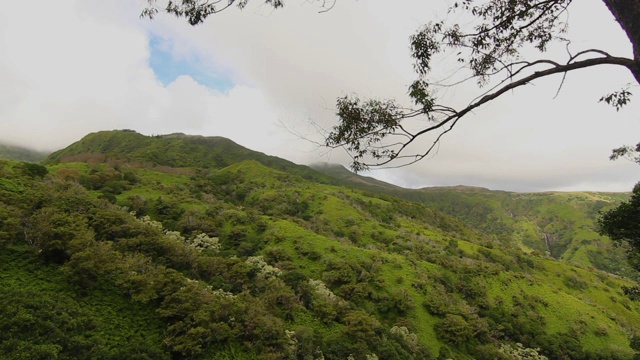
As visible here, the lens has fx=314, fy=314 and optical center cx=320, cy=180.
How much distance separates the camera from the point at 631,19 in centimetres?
466

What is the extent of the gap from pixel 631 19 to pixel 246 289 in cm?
2142

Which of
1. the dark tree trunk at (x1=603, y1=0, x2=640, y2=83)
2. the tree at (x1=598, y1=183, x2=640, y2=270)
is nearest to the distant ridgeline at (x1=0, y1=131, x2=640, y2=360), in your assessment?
the tree at (x1=598, y1=183, x2=640, y2=270)

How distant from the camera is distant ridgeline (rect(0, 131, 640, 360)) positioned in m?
12.4

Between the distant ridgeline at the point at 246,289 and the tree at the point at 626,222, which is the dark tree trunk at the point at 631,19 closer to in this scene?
the tree at the point at 626,222

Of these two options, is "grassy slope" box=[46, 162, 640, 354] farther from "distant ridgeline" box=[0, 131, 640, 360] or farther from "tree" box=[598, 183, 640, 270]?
"tree" box=[598, 183, 640, 270]

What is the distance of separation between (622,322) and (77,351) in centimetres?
6012

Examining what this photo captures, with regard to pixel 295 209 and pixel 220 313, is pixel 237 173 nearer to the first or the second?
pixel 295 209

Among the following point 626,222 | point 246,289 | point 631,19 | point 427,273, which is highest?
point 631,19

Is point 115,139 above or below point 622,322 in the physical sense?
above

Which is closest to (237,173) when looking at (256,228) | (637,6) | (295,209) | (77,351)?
(295,209)

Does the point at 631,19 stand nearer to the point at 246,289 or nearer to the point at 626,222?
the point at 626,222

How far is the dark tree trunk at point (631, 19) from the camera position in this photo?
4.58 metres

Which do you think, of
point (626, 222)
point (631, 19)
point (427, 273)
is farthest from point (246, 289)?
point (427, 273)

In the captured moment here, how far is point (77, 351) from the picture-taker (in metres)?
9.93
